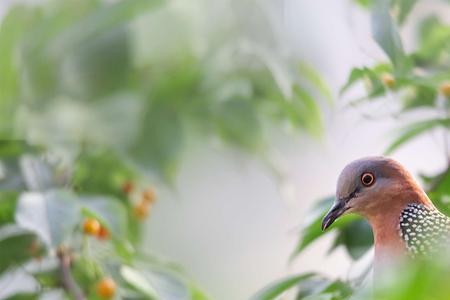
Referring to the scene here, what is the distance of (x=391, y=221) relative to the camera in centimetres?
94

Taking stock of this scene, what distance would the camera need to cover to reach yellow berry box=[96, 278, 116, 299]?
1451 mm

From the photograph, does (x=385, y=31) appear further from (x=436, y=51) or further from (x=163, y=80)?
(x=163, y=80)

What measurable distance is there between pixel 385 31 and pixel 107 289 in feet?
2.12

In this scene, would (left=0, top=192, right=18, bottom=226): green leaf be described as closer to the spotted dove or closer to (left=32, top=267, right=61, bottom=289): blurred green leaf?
(left=32, top=267, right=61, bottom=289): blurred green leaf

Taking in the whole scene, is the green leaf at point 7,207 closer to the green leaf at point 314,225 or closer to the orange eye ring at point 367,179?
the green leaf at point 314,225

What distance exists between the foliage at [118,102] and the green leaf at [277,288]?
0.36 m

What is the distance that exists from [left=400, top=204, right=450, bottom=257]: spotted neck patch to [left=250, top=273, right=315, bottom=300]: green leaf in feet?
0.86

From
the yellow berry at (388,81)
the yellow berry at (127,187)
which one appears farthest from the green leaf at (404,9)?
the yellow berry at (127,187)

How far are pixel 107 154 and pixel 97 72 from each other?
21 cm

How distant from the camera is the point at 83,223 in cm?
154

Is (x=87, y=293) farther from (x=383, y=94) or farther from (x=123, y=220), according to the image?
(x=383, y=94)

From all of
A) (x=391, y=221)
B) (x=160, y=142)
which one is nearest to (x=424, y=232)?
(x=391, y=221)

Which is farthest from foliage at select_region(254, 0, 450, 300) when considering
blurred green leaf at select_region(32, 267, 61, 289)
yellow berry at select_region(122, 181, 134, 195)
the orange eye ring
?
yellow berry at select_region(122, 181, 134, 195)

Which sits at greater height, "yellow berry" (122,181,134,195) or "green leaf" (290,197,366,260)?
"yellow berry" (122,181,134,195)
